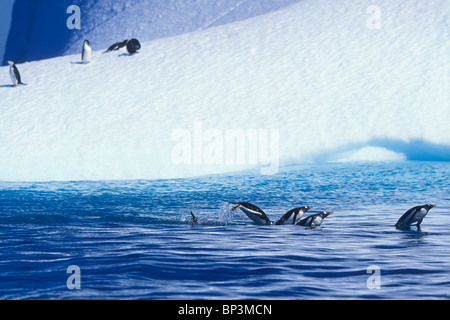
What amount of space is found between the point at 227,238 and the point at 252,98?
20.3ft

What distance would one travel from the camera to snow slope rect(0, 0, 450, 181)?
1004cm

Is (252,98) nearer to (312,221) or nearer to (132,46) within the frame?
(132,46)

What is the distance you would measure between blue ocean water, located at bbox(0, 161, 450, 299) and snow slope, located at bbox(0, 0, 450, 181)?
45 cm

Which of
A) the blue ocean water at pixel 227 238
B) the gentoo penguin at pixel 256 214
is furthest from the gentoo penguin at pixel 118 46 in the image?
the gentoo penguin at pixel 256 214

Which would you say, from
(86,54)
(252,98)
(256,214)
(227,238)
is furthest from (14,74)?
(227,238)

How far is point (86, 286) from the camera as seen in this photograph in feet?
12.4

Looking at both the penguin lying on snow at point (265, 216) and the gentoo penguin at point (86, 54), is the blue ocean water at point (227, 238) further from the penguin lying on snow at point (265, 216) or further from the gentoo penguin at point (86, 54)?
the gentoo penguin at point (86, 54)

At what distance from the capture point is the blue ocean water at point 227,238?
3836mm

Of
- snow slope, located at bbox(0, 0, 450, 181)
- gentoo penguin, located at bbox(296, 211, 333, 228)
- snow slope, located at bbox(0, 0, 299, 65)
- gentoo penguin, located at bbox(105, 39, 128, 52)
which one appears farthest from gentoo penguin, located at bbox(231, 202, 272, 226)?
snow slope, located at bbox(0, 0, 299, 65)

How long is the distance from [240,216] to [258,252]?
2257 mm

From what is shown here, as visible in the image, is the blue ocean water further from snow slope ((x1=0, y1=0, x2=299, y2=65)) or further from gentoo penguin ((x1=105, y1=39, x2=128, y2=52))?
snow slope ((x1=0, y1=0, x2=299, y2=65))

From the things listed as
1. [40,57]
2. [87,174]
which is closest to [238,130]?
[87,174]

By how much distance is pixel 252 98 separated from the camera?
11.6m
